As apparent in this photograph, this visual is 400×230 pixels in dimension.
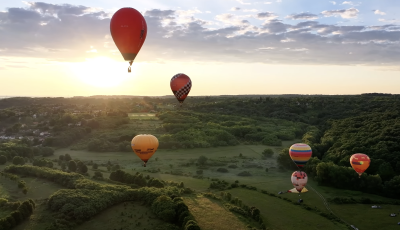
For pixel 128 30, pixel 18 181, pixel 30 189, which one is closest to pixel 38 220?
pixel 30 189

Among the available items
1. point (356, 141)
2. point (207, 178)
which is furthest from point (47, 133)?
point (356, 141)

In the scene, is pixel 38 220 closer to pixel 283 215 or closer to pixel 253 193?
pixel 253 193

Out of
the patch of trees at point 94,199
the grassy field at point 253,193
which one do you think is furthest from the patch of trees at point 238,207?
the patch of trees at point 94,199

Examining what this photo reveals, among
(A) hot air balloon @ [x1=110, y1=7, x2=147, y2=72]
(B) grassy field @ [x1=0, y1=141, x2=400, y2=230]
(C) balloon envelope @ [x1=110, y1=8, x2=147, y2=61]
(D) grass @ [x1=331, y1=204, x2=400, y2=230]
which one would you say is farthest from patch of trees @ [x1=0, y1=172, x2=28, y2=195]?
(D) grass @ [x1=331, y1=204, x2=400, y2=230]

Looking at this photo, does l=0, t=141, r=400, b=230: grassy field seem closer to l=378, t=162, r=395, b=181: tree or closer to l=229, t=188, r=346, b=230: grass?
l=229, t=188, r=346, b=230: grass

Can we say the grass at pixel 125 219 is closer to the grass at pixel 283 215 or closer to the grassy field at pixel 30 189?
the grassy field at pixel 30 189

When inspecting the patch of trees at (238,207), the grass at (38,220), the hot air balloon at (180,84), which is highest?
Result: the hot air balloon at (180,84)

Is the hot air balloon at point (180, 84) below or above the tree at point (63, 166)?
above

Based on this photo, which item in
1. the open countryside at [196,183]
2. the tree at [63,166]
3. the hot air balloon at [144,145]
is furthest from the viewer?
the tree at [63,166]
